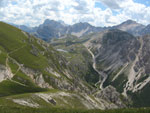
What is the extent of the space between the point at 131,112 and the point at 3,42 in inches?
6959

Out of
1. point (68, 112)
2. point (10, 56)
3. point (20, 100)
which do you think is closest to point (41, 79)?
point (10, 56)

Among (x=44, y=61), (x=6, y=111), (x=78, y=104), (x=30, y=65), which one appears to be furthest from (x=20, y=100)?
(x=44, y=61)

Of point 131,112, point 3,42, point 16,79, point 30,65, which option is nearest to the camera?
point 131,112

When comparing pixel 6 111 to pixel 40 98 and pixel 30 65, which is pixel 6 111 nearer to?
pixel 40 98

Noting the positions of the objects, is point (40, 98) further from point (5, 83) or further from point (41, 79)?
point (41, 79)

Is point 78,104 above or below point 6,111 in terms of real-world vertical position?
below

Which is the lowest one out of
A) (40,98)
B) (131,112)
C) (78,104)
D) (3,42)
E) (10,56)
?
(78,104)

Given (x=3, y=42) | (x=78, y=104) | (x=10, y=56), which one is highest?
(x=3, y=42)

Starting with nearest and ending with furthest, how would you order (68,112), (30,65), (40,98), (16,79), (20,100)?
(68,112), (20,100), (40,98), (16,79), (30,65)

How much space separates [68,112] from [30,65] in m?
131

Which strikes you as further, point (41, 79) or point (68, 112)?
point (41, 79)

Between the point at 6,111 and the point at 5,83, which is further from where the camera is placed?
the point at 5,83

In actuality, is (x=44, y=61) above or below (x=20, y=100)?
above

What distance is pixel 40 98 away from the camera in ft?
323
